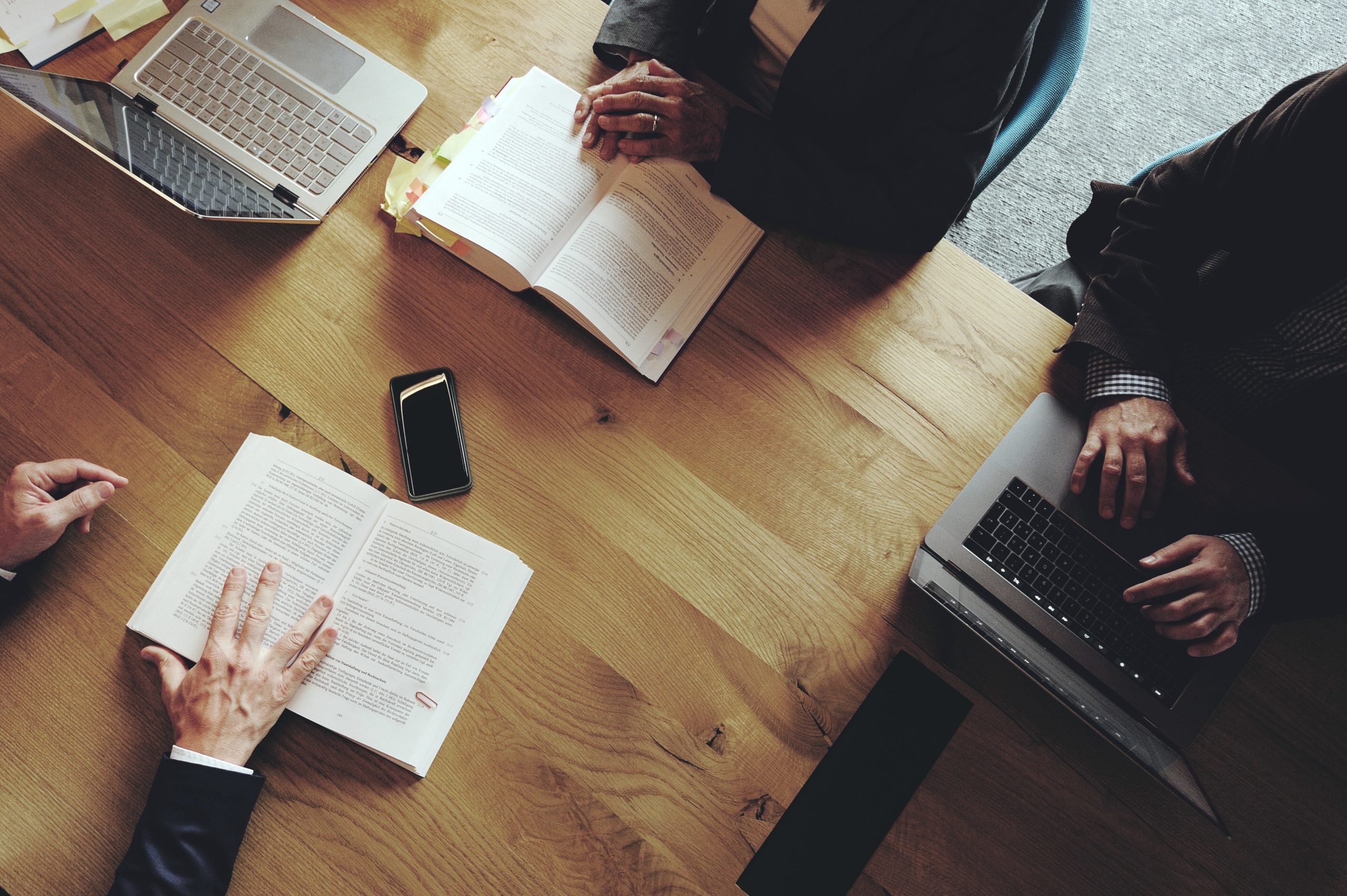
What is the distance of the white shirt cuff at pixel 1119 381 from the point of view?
98 cm

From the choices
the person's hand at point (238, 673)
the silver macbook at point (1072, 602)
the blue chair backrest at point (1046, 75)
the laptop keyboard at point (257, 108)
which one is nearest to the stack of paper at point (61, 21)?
the laptop keyboard at point (257, 108)

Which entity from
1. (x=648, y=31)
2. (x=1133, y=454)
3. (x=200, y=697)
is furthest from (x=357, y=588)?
(x=1133, y=454)

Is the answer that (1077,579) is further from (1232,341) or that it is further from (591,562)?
(591,562)

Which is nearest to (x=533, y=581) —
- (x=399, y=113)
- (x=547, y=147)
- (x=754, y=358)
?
(x=754, y=358)

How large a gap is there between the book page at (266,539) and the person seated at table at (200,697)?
2 centimetres

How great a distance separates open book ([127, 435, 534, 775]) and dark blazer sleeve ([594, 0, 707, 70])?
2.55ft

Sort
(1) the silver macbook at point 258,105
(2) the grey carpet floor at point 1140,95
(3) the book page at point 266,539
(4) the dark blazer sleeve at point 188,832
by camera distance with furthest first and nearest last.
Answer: (2) the grey carpet floor at point 1140,95 < (1) the silver macbook at point 258,105 < (3) the book page at point 266,539 < (4) the dark blazer sleeve at point 188,832

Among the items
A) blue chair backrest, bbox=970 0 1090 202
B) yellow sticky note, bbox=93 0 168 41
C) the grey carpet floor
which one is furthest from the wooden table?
the grey carpet floor

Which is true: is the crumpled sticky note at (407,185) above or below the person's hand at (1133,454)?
below

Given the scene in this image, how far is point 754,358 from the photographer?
1055 mm

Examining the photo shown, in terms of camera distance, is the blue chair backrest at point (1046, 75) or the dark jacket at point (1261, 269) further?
the blue chair backrest at point (1046, 75)

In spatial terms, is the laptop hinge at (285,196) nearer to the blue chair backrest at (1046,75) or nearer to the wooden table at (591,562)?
the wooden table at (591,562)

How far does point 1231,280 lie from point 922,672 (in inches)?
28.2

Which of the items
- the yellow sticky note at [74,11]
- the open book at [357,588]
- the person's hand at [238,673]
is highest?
the yellow sticky note at [74,11]
